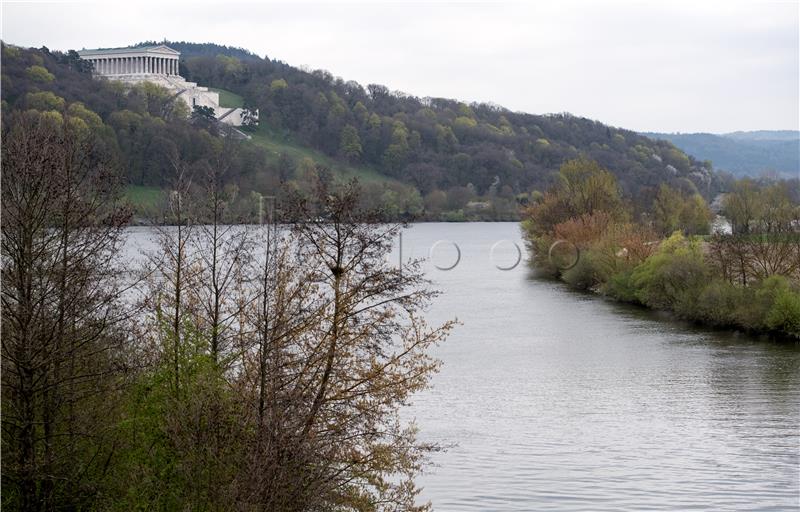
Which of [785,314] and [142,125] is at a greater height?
[142,125]

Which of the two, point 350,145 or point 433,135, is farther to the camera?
point 433,135

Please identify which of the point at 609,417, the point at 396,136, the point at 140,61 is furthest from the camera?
the point at 140,61

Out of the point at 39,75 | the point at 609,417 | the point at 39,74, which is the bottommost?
the point at 609,417

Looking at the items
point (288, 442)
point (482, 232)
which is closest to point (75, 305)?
point (288, 442)

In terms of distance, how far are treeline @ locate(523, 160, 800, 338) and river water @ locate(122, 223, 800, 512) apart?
1.23 metres

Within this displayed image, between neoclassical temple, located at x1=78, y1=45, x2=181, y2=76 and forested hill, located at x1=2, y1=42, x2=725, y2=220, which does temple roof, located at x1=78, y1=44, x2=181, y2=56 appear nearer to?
neoclassical temple, located at x1=78, y1=45, x2=181, y2=76

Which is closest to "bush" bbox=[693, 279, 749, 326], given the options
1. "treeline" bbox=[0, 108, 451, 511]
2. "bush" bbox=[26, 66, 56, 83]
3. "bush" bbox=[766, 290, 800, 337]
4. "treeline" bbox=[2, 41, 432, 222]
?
"bush" bbox=[766, 290, 800, 337]

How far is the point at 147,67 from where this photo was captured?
150 metres

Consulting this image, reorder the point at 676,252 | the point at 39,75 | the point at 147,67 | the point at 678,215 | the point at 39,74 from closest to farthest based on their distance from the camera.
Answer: the point at 676,252, the point at 678,215, the point at 39,75, the point at 39,74, the point at 147,67

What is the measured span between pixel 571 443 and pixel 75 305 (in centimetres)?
1046

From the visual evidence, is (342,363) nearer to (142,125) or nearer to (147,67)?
(142,125)

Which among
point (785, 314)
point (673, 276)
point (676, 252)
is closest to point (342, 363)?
point (785, 314)

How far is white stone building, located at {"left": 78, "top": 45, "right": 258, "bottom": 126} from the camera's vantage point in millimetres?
141125

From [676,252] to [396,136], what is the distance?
279 feet
